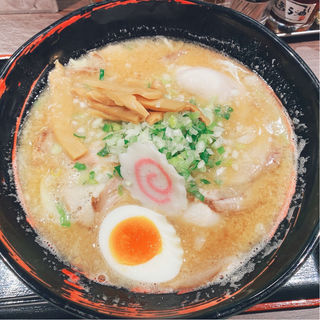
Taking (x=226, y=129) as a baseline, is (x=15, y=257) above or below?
below

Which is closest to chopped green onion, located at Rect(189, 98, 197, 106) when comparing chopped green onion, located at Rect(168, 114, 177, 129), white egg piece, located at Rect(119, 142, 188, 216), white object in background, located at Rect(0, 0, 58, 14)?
chopped green onion, located at Rect(168, 114, 177, 129)

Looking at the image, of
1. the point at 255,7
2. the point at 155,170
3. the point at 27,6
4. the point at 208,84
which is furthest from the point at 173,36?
the point at 27,6

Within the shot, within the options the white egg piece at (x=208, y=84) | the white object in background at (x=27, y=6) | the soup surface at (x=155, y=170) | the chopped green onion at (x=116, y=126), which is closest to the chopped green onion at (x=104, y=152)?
the soup surface at (x=155, y=170)

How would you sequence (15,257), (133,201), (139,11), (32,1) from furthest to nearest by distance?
(32,1)
(139,11)
(133,201)
(15,257)

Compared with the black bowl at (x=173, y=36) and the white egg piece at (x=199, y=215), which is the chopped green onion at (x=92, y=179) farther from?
the white egg piece at (x=199, y=215)

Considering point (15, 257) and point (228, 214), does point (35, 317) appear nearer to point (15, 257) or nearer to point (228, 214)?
point (15, 257)

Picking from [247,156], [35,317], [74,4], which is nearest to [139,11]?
[74,4]
